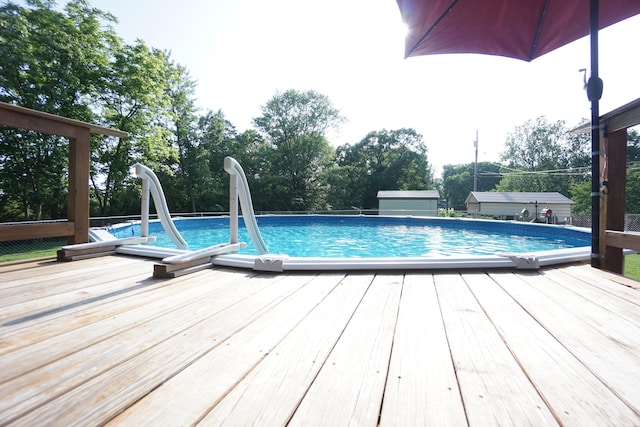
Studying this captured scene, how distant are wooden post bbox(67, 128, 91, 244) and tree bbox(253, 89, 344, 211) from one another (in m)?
17.9

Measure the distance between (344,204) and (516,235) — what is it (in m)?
15.7

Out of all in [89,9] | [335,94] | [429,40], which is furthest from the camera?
[335,94]

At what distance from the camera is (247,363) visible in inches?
35.7

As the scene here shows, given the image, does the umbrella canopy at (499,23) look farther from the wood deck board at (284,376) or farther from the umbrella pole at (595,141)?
the wood deck board at (284,376)

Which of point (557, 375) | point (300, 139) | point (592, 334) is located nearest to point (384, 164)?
point (300, 139)

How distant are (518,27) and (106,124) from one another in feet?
41.9

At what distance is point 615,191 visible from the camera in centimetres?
215

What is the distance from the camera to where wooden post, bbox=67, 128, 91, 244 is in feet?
8.49

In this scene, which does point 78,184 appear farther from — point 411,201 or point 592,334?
point 411,201

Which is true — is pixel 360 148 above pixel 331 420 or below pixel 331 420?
above

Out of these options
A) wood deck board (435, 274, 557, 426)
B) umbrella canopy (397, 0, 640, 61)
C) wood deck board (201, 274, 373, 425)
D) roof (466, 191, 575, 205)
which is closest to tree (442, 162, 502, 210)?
roof (466, 191, 575, 205)

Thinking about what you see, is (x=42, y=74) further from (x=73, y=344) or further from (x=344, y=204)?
(x=344, y=204)

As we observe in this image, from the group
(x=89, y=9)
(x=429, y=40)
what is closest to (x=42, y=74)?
(x=89, y=9)

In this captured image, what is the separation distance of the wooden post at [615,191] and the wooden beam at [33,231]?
4.20 metres
